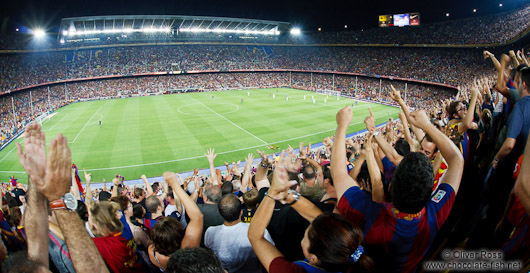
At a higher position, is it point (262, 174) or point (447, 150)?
point (447, 150)

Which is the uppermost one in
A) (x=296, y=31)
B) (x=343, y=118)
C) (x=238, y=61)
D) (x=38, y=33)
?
(x=296, y=31)

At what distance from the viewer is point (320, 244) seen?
2.23 meters

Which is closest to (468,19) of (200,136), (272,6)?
(272,6)

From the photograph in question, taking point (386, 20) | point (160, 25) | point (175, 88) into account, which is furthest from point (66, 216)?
point (160, 25)

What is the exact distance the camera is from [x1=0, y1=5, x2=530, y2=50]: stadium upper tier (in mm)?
44812

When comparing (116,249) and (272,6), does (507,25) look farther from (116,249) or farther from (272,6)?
(116,249)

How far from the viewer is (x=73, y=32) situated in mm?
64000

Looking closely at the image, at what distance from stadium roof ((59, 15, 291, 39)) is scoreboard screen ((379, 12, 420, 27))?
1126 inches

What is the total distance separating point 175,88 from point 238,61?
757 inches

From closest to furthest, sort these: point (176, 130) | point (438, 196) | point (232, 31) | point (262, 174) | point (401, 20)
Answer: point (438, 196) < point (262, 174) < point (176, 130) < point (401, 20) < point (232, 31)

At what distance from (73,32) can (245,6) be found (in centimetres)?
3669

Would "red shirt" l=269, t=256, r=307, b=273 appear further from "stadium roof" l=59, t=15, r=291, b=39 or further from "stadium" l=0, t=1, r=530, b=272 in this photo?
"stadium roof" l=59, t=15, r=291, b=39

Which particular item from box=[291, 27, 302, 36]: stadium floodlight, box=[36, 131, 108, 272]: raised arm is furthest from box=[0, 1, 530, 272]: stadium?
box=[291, 27, 302, 36]: stadium floodlight

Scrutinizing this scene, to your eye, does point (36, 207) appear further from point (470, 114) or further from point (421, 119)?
point (470, 114)
